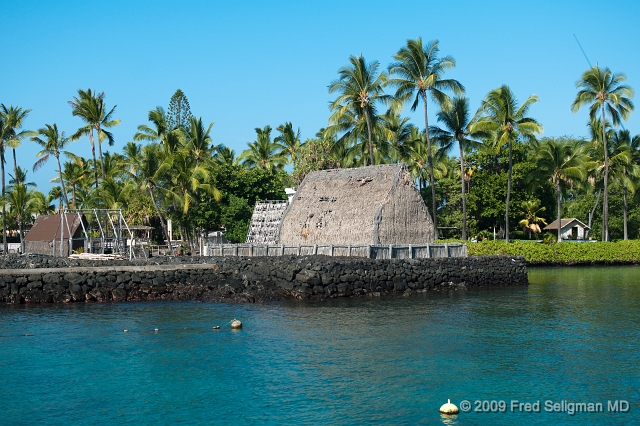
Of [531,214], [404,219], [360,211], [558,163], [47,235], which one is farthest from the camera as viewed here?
[531,214]

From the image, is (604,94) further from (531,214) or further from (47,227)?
(47,227)

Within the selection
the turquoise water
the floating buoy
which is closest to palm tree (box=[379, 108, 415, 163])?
the turquoise water

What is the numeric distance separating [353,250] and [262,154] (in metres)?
31.8

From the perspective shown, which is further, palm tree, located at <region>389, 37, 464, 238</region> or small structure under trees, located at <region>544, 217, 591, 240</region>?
small structure under trees, located at <region>544, 217, 591, 240</region>

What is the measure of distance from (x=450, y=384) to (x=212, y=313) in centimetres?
1033

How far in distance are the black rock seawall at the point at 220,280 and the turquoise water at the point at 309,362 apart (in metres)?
1.00

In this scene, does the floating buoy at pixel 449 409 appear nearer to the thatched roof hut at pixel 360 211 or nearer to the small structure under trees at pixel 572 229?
the thatched roof hut at pixel 360 211

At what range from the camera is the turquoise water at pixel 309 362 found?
38.2 ft

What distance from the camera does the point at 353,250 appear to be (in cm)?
2809

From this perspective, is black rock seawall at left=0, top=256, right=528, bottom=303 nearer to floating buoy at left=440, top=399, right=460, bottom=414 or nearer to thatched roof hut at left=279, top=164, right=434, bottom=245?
thatched roof hut at left=279, top=164, right=434, bottom=245

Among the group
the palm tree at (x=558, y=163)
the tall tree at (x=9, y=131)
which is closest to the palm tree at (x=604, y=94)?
the palm tree at (x=558, y=163)

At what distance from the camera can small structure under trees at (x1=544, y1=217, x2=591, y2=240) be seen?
57.8 meters

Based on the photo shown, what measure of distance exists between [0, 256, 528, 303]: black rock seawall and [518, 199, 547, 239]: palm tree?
29.8 metres

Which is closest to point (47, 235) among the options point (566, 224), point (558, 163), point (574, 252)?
point (574, 252)
